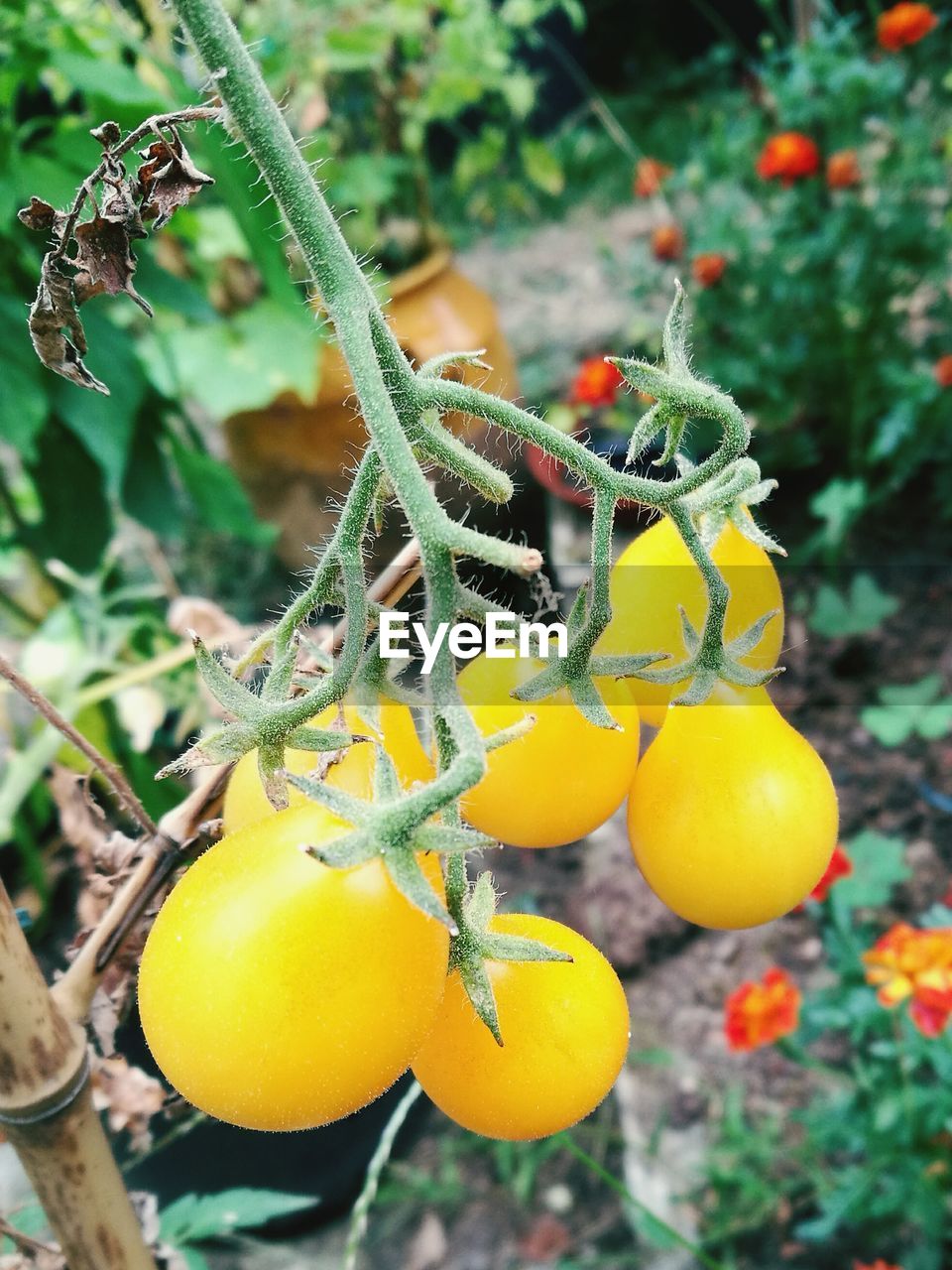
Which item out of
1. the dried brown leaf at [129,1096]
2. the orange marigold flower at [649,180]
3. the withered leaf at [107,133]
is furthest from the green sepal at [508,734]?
the orange marigold flower at [649,180]

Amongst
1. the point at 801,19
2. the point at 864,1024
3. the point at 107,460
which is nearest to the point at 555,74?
the point at 801,19

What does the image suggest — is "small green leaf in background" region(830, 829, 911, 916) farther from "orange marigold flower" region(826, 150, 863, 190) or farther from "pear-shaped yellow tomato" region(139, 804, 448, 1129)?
"orange marigold flower" region(826, 150, 863, 190)

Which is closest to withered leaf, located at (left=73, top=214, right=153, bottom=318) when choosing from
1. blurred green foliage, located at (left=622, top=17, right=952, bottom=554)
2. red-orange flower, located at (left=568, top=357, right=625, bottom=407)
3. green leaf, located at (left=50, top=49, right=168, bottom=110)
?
green leaf, located at (left=50, top=49, right=168, bottom=110)

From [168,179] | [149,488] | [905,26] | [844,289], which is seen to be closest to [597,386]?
[844,289]

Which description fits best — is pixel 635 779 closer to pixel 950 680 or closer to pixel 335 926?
pixel 335 926

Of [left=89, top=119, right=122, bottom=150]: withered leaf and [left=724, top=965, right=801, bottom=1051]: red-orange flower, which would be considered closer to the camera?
[left=89, top=119, right=122, bottom=150]: withered leaf

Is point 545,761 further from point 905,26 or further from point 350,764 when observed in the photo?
point 905,26
